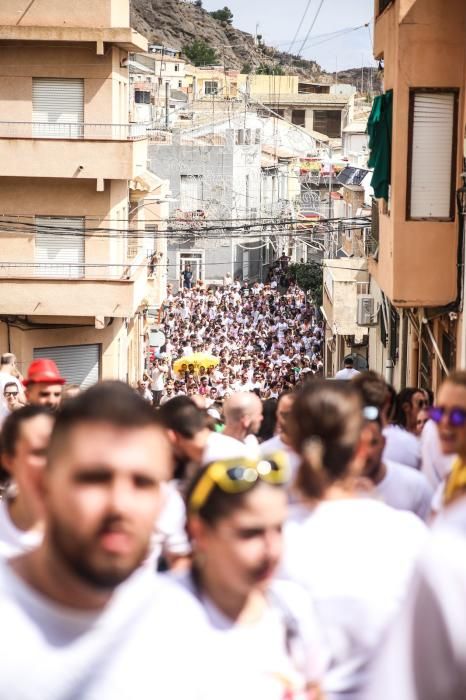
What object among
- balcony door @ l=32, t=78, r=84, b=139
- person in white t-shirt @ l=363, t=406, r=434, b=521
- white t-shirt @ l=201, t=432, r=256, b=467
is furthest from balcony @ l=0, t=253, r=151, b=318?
person in white t-shirt @ l=363, t=406, r=434, b=521

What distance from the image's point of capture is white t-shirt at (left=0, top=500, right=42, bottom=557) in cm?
451

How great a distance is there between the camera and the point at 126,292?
2584 centimetres

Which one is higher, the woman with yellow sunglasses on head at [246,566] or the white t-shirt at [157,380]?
the woman with yellow sunglasses on head at [246,566]

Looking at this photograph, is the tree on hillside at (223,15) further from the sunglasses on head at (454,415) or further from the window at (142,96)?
the sunglasses on head at (454,415)

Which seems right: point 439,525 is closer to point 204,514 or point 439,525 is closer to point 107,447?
point 107,447

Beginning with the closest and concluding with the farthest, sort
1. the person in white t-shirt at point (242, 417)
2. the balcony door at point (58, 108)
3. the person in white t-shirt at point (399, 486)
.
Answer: the person in white t-shirt at point (399, 486) → the person in white t-shirt at point (242, 417) → the balcony door at point (58, 108)

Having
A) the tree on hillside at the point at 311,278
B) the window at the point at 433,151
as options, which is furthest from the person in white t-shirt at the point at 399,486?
the tree on hillside at the point at 311,278

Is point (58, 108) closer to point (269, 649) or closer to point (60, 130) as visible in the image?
point (60, 130)

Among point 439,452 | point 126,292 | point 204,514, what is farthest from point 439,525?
point 126,292

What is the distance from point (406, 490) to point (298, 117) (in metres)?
96.2

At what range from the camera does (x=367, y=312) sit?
2641 cm

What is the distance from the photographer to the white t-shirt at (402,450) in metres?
6.80

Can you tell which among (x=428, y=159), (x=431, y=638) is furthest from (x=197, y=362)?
(x=431, y=638)

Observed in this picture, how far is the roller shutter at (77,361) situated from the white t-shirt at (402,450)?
20.6 meters
